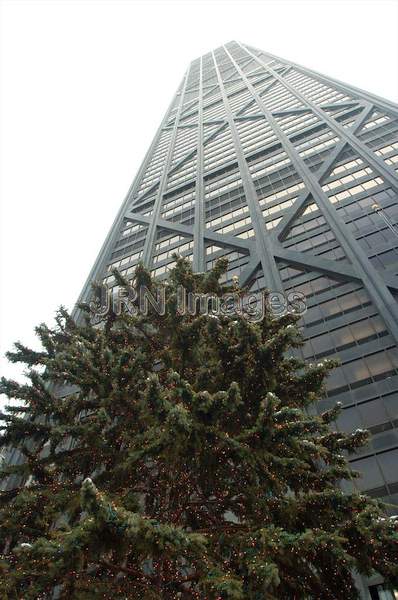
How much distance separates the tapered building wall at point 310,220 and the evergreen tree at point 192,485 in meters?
8.85

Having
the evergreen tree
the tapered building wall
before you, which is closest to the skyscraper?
the tapered building wall

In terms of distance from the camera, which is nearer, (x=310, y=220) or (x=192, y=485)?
(x=192, y=485)

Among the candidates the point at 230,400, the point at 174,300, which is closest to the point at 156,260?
the point at 174,300

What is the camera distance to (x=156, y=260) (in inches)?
1414

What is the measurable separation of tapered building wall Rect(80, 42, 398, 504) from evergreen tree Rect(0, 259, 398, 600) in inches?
349

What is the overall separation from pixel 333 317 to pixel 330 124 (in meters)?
27.0

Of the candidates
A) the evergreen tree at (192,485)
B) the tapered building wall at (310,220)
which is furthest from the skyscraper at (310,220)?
the evergreen tree at (192,485)

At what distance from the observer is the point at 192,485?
27.9 ft

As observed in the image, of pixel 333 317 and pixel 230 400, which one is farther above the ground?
pixel 333 317

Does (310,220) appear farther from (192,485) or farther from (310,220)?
(192,485)

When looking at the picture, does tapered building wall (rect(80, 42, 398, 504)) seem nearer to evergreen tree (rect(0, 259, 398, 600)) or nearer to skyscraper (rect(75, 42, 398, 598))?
skyscraper (rect(75, 42, 398, 598))

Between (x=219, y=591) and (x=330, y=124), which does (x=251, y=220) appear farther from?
(x=219, y=591)

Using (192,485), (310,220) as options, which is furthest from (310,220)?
(192,485)

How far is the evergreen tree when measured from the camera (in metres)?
6.20
